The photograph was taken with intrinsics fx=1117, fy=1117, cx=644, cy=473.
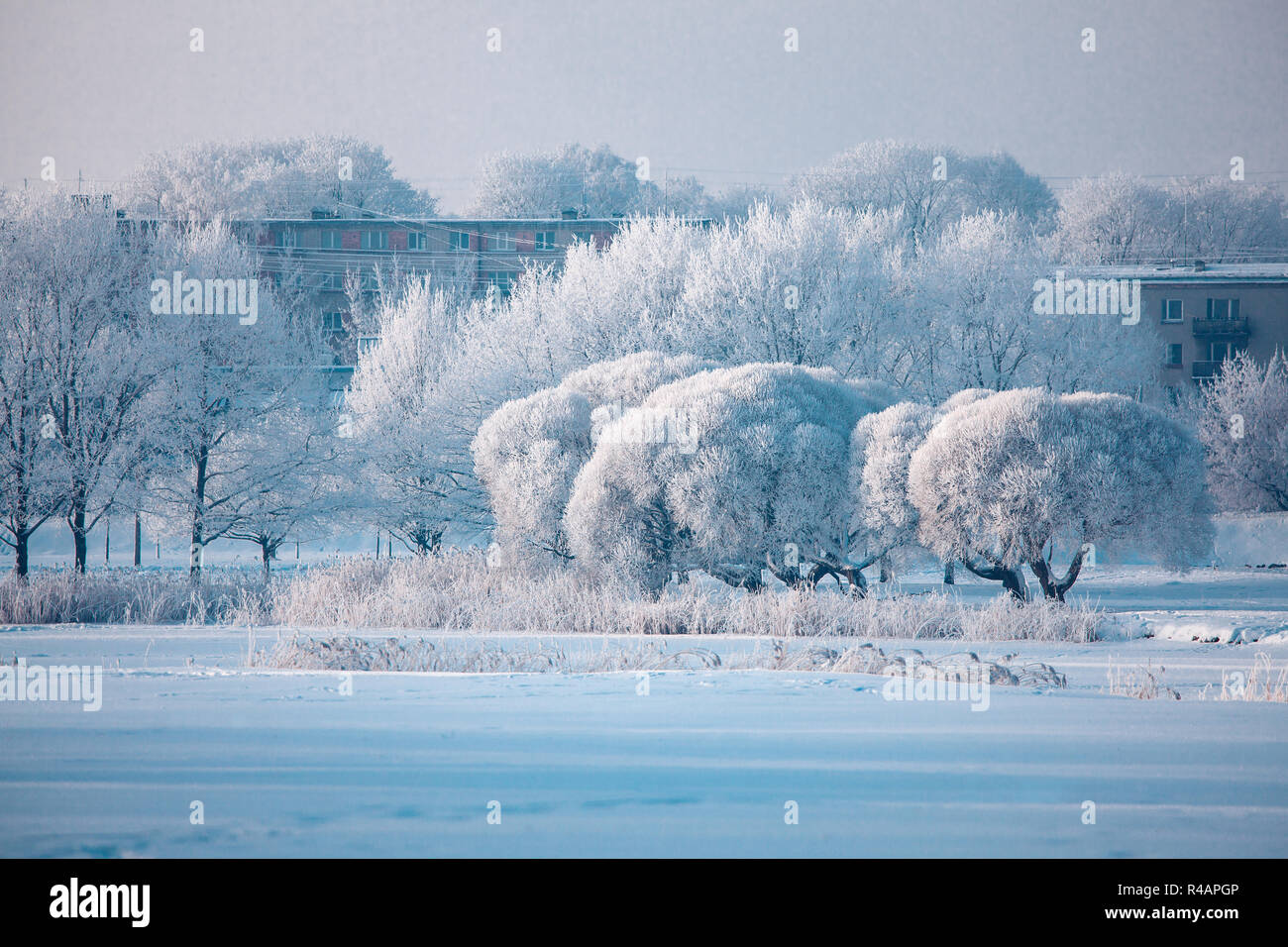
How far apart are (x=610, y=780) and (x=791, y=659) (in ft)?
17.4

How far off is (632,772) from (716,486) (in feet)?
41.3

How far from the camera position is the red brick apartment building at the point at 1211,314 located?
153ft

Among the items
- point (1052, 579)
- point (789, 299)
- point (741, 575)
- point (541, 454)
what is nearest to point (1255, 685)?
point (1052, 579)

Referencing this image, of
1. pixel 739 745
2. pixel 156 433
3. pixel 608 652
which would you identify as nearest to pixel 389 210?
pixel 156 433

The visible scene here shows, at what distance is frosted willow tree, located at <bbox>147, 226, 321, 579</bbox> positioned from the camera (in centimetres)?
2267

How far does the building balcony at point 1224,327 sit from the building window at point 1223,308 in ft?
1.78

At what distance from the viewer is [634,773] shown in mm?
5555

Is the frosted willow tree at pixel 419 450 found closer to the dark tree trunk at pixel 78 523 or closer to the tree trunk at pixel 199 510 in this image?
the tree trunk at pixel 199 510

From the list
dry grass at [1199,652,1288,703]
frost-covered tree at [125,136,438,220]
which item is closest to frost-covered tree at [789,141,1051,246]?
frost-covered tree at [125,136,438,220]

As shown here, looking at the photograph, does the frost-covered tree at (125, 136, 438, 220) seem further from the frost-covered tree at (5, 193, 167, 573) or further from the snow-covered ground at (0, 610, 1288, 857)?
the snow-covered ground at (0, 610, 1288, 857)

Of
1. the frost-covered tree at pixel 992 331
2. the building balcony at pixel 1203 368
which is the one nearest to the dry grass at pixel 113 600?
the frost-covered tree at pixel 992 331

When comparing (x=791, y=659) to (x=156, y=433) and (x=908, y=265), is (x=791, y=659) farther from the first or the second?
(x=908, y=265)

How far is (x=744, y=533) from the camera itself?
1841cm

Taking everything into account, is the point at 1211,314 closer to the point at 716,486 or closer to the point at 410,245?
the point at 716,486
